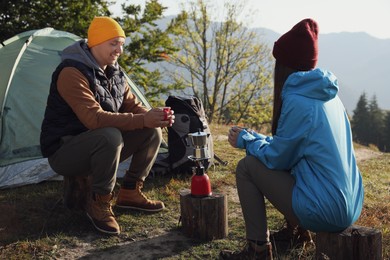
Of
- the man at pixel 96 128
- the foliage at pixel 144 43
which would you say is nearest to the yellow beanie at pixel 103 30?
the man at pixel 96 128

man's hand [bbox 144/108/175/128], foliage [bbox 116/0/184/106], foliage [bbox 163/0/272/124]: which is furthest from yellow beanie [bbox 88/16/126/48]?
foliage [bbox 163/0/272/124]

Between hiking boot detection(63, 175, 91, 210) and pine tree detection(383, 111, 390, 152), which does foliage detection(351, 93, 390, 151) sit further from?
hiking boot detection(63, 175, 91, 210)

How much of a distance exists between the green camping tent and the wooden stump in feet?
8.24

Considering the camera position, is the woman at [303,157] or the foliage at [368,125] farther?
the foliage at [368,125]

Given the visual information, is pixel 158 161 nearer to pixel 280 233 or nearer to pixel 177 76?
pixel 280 233

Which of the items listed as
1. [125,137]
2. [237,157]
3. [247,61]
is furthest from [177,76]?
[125,137]

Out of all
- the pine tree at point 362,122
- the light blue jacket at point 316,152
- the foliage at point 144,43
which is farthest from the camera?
the pine tree at point 362,122

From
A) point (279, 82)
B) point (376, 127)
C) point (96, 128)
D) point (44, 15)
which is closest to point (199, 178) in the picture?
point (96, 128)

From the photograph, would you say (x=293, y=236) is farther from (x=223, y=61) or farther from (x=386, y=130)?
(x=386, y=130)

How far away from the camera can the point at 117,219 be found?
4.02 metres

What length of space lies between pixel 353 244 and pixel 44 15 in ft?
26.2

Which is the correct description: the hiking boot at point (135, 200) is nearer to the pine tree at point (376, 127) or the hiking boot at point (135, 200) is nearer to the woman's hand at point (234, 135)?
the woman's hand at point (234, 135)

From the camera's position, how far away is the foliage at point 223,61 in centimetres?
2414

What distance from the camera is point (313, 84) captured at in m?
2.64
